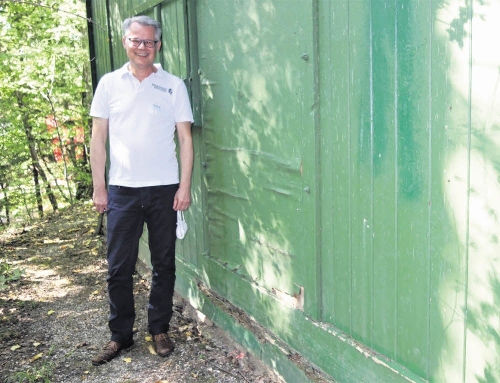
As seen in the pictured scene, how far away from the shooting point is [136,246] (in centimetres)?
396

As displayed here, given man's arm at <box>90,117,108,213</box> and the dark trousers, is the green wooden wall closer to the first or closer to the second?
the dark trousers

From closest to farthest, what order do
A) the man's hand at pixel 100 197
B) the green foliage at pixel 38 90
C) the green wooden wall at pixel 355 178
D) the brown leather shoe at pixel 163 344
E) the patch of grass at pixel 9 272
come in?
the green wooden wall at pixel 355 178 < the man's hand at pixel 100 197 < the brown leather shoe at pixel 163 344 < the patch of grass at pixel 9 272 < the green foliage at pixel 38 90

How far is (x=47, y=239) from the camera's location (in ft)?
26.9

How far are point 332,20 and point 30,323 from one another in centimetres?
361

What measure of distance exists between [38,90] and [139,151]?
724 cm

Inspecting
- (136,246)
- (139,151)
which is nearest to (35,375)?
(136,246)

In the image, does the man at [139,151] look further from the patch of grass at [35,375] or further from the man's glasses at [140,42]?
the patch of grass at [35,375]

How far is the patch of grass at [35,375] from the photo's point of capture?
12.4ft

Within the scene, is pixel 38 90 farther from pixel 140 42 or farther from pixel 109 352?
pixel 109 352

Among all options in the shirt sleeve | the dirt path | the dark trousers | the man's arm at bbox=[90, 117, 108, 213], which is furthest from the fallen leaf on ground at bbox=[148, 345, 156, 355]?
the shirt sleeve

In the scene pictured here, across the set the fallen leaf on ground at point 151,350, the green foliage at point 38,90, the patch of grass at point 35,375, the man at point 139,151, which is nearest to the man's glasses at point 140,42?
the man at point 139,151

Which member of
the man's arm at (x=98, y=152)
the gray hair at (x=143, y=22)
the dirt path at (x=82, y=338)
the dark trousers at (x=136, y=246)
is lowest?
the dirt path at (x=82, y=338)

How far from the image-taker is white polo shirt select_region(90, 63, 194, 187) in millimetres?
3762

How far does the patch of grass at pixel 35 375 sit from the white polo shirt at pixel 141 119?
1353 mm
